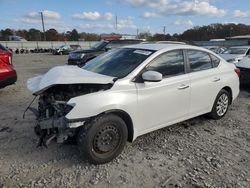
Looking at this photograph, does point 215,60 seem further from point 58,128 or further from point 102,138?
point 58,128

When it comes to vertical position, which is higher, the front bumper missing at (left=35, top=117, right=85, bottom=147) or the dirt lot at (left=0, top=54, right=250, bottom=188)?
the front bumper missing at (left=35, top=117, right=85, bottom=147)

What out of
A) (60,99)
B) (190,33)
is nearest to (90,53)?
(60,99)

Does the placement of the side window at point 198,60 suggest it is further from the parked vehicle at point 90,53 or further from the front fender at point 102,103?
the parked vehicle at point 90,53

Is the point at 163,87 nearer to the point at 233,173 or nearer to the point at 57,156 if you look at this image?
the point at 233,173

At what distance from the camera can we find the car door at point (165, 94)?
13.3 feet

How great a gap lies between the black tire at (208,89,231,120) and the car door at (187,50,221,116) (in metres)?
0.16

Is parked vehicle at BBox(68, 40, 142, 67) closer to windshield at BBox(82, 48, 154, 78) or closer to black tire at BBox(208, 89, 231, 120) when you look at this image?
windshield at BBox(82, 48, 154, 78)

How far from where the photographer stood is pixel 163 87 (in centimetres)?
424

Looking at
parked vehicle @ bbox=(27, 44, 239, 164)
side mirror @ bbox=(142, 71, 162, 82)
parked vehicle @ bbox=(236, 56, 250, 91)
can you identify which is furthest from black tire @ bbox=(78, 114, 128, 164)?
parked vehicle @ bbox=(236, 56, 250, 91)

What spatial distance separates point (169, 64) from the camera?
448 centimetres

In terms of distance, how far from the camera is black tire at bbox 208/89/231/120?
5.38 m

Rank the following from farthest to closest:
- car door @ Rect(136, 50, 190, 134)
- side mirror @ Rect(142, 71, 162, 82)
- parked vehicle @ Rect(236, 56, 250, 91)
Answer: parked vehicle @ Rect(236, 56, 250, 91) < car door @ Rect(136, 50, 190, 134) < side mirror @ Rect(142, 71, 162, 82)

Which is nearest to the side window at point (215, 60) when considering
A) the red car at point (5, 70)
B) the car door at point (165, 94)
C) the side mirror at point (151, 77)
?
the car door at point (165, 94)

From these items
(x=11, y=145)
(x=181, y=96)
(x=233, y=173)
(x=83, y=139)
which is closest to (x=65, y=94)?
(x=83, y=139)
